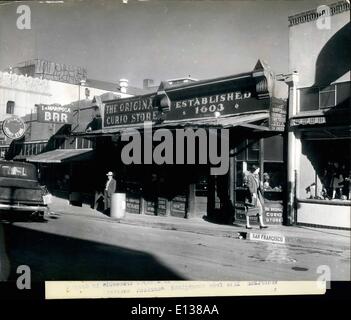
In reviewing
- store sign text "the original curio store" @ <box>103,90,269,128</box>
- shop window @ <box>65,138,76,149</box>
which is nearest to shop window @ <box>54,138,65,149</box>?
shop window @ <box>65,138,76,149</box>

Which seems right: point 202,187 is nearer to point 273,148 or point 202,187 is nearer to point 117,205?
point 273,148

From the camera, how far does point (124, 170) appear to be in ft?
60.5

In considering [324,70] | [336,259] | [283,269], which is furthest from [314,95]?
[283,269]

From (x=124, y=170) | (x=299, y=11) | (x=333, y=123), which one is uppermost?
A: (x=299, y=11)

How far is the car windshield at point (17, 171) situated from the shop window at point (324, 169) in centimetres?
912

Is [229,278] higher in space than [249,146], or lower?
lower

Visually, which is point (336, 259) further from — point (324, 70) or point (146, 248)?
point (324, 70)

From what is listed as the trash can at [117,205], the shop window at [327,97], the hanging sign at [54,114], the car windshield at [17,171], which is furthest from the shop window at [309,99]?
the hanging sign at [54,114]

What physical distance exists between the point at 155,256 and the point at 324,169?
750 centimetres

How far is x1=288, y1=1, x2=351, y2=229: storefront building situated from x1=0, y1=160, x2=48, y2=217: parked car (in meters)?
8.13

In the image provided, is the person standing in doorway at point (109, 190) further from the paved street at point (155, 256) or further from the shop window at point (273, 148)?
the shop window at point (273, 148)

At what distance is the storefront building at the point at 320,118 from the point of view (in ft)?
40.2

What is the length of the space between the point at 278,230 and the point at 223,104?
203 inches

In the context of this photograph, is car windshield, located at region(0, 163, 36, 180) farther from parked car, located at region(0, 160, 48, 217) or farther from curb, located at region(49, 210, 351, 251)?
curb, located at region(49, 210, 351, 251)
